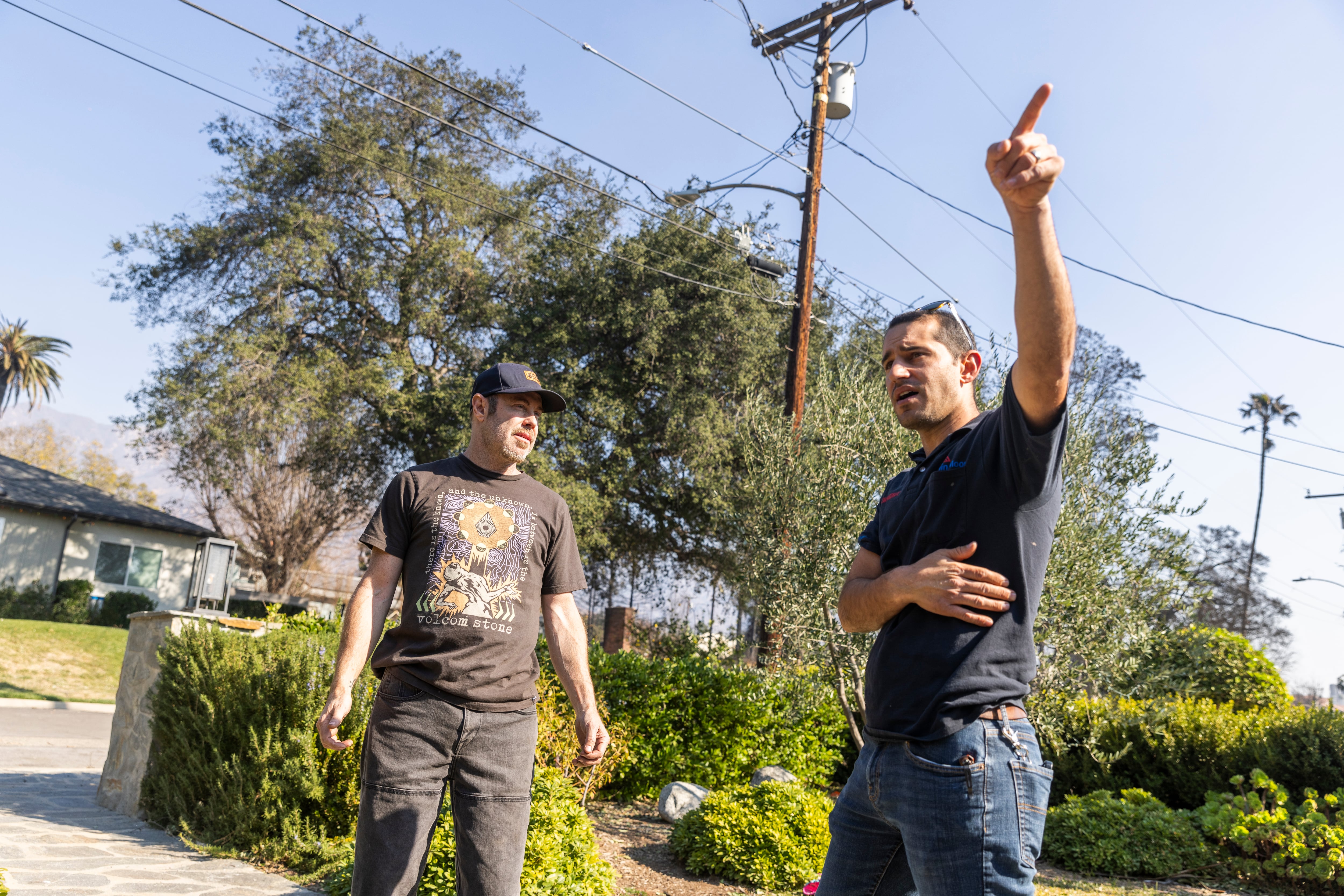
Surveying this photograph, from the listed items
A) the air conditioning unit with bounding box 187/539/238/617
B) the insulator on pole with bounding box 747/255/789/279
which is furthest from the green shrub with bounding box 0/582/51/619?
the insulator on pole with bounding box 747/255/789/279

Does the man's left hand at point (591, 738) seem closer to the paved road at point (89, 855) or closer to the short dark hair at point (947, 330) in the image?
the short dark hair at point (947, 330)

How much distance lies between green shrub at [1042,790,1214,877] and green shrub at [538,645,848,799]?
202cm

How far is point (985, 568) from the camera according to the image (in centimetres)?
184

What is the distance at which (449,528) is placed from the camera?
10.0ft

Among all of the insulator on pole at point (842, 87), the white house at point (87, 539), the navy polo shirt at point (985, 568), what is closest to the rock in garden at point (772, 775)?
the navy polo shirt at point (985, 568)

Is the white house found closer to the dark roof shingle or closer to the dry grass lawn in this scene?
the dark roof shingle

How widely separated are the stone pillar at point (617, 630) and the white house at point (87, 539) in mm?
12877

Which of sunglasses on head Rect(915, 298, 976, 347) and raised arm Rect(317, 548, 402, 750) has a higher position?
sunglasses on head Rect(915, 298, 976, 347)

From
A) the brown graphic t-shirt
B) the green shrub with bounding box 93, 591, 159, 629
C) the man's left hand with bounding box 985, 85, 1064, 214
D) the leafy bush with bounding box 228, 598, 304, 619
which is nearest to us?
the man's left hand with bounding box 985, 85, 1064, 214

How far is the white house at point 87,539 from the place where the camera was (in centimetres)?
2253

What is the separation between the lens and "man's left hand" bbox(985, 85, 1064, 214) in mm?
1532

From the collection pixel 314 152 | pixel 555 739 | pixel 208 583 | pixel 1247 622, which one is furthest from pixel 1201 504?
pixel 1247 622

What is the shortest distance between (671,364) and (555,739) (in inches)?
524

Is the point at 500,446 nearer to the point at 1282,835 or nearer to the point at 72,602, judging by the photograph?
the point at 1282,835
